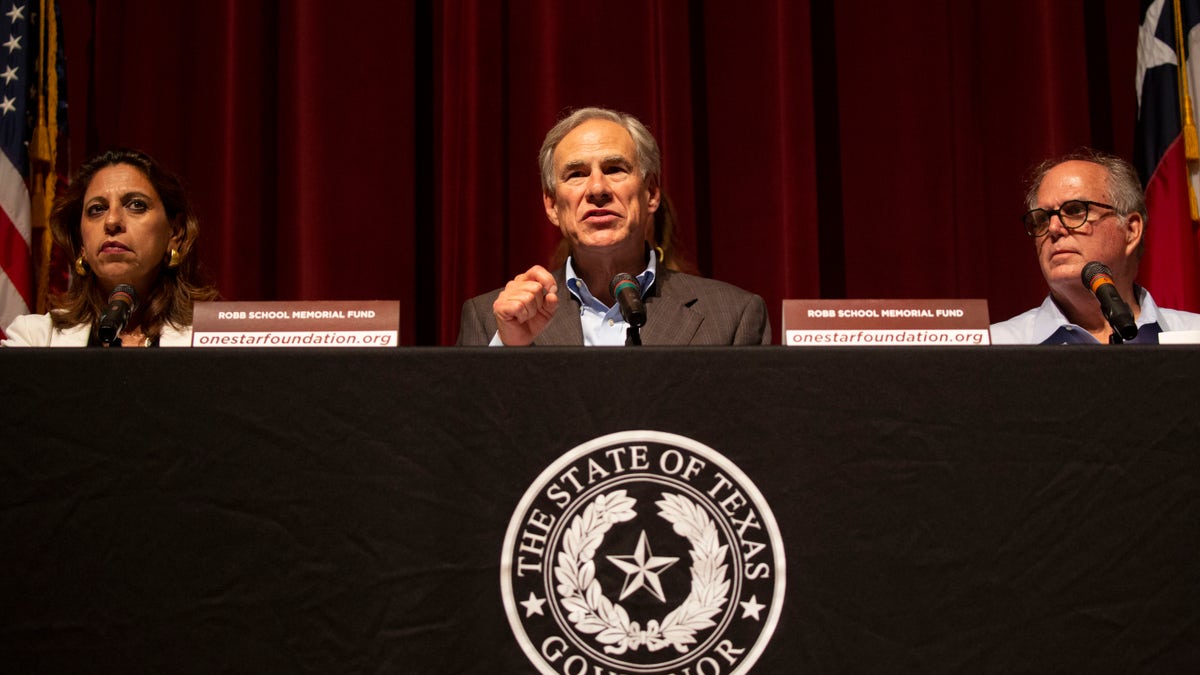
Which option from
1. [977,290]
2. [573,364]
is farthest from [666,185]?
[573,364]

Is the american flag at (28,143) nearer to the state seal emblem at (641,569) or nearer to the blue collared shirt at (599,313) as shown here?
the blue collared shirt at (599,313)

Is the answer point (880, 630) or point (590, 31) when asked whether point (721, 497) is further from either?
point (590, 31)

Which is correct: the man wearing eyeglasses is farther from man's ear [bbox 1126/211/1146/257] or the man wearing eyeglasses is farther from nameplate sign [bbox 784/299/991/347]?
nameplate sign [bbox 784/299/991/347]

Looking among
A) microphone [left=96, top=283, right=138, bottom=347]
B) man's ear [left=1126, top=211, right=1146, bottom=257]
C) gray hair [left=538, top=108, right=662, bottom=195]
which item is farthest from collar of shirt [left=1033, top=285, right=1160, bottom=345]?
microphone [left=96, top=283, right=138, bottom=347]

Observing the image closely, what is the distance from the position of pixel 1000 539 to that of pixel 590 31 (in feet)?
7.62

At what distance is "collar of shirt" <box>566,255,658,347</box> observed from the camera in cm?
225

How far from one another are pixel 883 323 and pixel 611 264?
1053 millimetres

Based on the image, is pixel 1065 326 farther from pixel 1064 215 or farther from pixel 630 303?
pixel 630 303

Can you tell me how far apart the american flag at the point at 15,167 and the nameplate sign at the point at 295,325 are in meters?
1.77

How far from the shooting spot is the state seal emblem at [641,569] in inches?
42.3

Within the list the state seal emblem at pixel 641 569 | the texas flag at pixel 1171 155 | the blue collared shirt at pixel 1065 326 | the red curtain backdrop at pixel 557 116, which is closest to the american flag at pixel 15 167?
the red curtain backdrop at pixel 557 116

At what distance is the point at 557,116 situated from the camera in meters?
3.02

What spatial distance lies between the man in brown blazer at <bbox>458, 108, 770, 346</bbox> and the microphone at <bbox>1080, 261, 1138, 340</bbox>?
787mm

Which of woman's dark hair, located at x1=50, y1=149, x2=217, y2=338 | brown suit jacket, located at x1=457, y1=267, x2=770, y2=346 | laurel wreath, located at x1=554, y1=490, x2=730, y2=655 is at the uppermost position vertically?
woman's dark hair, located at x1=50, y1=149, x2=217, y2=338
